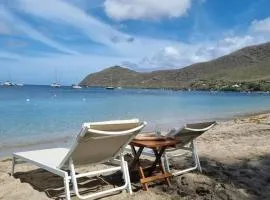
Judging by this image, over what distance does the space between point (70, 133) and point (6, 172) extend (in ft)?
35.4

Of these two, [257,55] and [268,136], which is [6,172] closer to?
[268,136]

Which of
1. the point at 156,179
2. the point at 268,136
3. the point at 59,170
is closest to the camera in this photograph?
the point at 59,170

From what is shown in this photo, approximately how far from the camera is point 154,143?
6.25 metres

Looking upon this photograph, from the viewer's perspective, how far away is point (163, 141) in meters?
6.49

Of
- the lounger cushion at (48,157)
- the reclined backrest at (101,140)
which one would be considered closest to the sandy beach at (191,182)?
the lounger cushion at (48,157)

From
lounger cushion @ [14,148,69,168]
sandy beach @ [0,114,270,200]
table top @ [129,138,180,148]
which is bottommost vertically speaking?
sandy beach @ [0,114,270,200]

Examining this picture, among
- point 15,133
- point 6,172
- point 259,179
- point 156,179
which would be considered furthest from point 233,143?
point 15,133

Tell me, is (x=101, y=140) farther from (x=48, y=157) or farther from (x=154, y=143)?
(x=48, y=157)

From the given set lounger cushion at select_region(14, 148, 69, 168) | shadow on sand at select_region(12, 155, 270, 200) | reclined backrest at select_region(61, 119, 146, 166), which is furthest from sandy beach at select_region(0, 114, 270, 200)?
reclined backrest at select_region(61, 119, 146, 166)

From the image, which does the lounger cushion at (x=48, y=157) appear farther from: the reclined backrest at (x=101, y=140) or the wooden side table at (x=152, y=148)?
the wooden side table at (x=152, y=148)

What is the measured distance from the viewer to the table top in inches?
240

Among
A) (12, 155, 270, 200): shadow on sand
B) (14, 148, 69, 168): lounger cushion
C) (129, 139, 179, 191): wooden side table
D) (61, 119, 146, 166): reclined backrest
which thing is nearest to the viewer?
(61, 119, 146, 166): reclined backrest

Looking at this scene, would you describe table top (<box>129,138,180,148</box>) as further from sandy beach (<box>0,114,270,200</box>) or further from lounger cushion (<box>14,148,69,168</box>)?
lounger cushion (<box>14,148,69,168</box>)

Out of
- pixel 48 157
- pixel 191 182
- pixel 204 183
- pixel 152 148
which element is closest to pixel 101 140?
pixel 152 148
